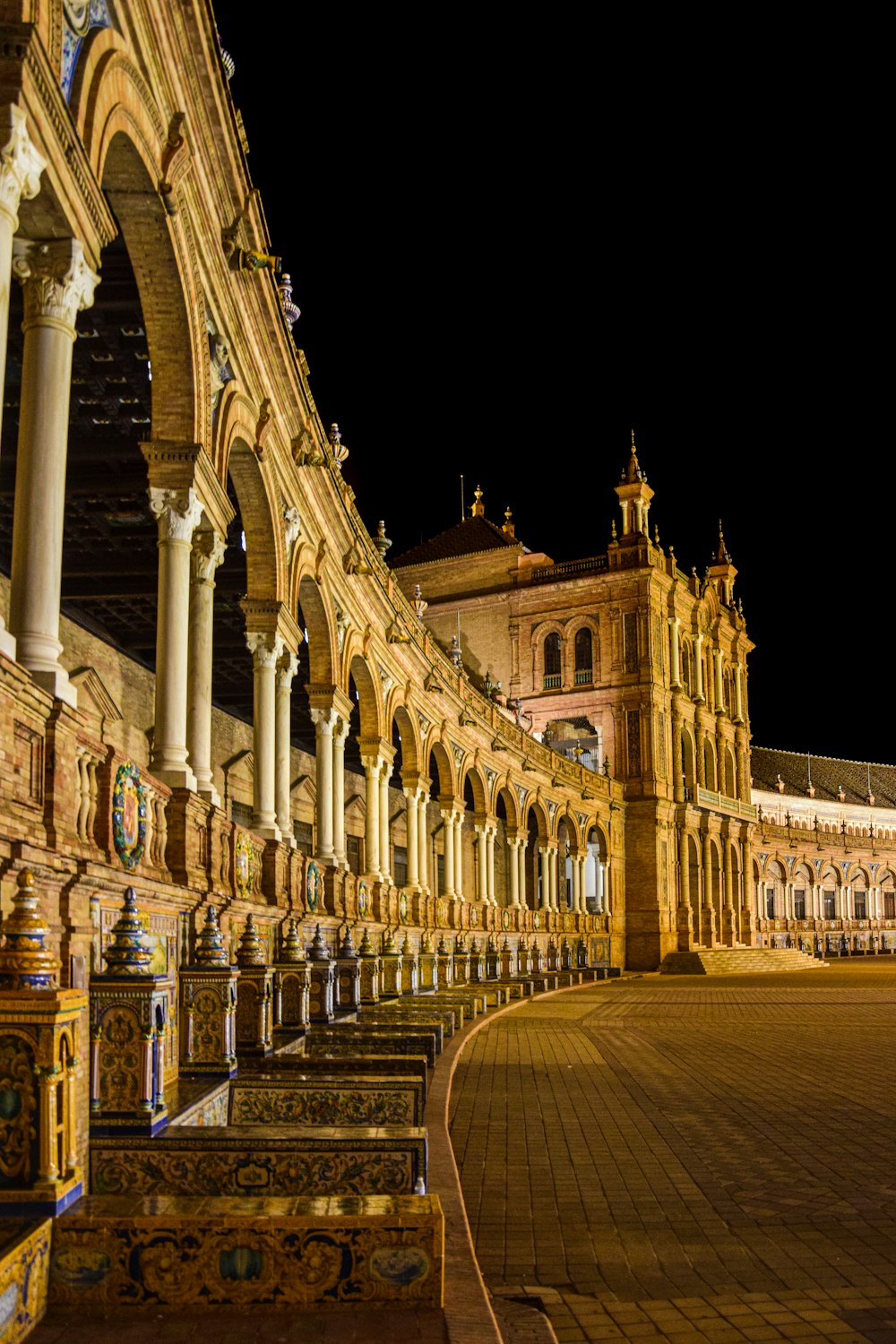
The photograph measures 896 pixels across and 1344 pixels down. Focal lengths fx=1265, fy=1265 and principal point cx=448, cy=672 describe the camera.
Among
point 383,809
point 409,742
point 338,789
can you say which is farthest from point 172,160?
point 409,742

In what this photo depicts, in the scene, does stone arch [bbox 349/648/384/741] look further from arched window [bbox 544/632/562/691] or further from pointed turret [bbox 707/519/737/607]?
pointed turret [bbox 707/519/737/607]

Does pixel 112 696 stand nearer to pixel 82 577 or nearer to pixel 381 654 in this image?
pixel 82 577

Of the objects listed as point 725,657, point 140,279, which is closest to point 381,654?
point 140,279

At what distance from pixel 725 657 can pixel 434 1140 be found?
56.3 m

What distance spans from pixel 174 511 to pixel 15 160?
485 cm

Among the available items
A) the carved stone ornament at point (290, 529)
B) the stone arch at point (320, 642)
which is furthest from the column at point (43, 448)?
the stone arch at point (320, 642)

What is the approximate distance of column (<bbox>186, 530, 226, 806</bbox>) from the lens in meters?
12.6

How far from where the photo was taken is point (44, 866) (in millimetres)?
6160

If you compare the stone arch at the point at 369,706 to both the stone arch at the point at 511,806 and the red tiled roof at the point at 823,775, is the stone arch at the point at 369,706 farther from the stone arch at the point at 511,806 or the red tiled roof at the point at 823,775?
the red tiled roof at the point at 823,775

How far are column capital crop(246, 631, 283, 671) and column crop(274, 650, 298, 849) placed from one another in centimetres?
38

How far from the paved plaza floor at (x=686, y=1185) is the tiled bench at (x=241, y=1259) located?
940 millimetres

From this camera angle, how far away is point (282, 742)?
55.7 feet

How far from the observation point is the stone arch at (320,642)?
65.1 ft

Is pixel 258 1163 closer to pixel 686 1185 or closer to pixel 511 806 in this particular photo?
pixel 686 1185
